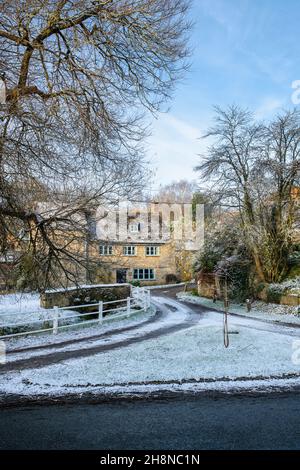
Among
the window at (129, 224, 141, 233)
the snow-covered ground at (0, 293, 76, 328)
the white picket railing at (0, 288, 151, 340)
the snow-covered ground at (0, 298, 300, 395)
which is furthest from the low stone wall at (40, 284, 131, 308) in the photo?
the window at (129, 224, 141, 233)

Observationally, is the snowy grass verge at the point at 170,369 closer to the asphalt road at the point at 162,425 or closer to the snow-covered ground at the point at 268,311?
the asphalt road at the point at 162,425

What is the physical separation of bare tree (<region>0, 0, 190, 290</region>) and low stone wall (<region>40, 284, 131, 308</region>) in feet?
24.1

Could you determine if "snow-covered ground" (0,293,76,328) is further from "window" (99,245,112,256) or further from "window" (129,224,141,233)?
"window" (129,224,141,233)

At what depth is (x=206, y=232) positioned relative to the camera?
88.5 ft

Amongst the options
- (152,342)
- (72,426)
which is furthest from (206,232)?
(72,426)

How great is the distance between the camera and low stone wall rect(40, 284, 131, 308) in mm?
16297

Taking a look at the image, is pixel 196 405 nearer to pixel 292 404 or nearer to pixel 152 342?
pixel 292 404

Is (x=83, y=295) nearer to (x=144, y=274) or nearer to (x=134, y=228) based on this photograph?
(x=134, y=228)

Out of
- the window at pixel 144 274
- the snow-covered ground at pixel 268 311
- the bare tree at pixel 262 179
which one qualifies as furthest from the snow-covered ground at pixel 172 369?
the window at pixel 144 274

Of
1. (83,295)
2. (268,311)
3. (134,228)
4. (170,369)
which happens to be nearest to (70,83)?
(170,369)

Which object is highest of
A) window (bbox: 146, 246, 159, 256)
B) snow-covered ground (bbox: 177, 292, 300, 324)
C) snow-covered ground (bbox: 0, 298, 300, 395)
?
window (bbox: 146, 246, 159, 256)

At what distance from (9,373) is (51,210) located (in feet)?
14.5

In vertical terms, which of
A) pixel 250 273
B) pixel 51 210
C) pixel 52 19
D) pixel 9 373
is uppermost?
pixel 52 19

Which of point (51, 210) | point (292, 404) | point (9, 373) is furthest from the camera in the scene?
point (51, 210)
